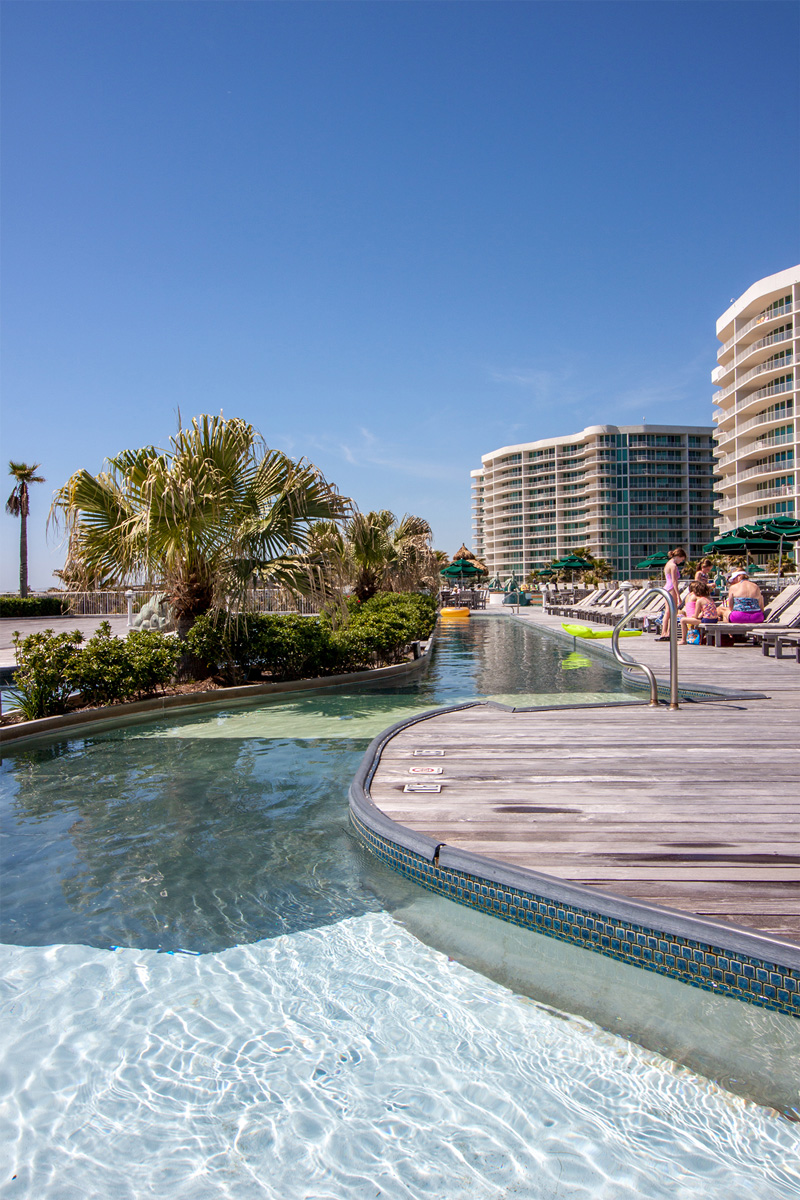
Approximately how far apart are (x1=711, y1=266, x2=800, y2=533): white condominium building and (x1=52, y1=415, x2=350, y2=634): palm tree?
5763 centimetres

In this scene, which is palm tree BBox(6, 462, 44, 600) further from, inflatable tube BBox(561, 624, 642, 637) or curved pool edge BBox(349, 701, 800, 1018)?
curved pool edge BBox(349, 701, 800, 1018)

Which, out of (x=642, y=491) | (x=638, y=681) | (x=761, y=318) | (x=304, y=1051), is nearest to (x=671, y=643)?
A: (x=304, y=1051)

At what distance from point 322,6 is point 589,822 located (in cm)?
1318

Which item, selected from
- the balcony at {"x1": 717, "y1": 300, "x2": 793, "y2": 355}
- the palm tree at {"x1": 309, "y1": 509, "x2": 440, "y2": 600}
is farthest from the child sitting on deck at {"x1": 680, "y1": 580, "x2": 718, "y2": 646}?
the balcony at {"x1": 717, "y1": 300, "x2": 793, "y2": 355}

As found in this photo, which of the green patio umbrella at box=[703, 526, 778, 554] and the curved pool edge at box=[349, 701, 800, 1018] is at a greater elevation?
the green patio umbrella at box=[703, 526, 778, 554]

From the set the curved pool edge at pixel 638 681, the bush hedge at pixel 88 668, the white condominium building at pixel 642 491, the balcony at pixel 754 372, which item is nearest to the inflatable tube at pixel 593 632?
the curved pool edge at pixel 638 681

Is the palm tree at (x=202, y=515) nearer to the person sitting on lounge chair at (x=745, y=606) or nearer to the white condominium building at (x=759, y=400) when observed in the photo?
the person sitting on lounge chair at (x=745, y=606)

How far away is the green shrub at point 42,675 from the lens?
7883 millimetres

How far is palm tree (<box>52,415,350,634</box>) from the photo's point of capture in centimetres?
923

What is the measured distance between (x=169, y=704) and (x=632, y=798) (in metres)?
6.85

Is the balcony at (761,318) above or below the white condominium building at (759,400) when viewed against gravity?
above

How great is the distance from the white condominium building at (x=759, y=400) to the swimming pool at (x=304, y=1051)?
6233 centimetres

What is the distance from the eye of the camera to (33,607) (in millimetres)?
33562

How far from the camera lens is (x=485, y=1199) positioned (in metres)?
1.95
